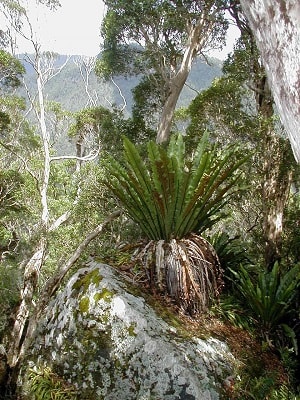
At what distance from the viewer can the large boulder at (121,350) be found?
9.43 ft

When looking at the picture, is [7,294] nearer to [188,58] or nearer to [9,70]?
[188,58]

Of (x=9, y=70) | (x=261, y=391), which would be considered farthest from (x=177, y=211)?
(x=9, y=70)

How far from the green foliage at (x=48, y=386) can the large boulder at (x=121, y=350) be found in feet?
0.17

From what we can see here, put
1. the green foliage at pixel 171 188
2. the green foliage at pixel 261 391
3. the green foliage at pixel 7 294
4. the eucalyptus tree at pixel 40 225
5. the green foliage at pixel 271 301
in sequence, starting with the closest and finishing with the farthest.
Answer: the green foliage at pixel 261 391 < the green foliage at pixel 171 188 < the green foliage at pixel 271 301 < the eucalyptus tree at pixel 40 225 < the green foliage at pixel 7 294

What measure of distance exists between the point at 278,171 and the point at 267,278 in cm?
355

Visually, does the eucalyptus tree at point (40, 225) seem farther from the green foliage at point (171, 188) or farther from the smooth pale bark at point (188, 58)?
the smooth pale bark at point (188, 58)

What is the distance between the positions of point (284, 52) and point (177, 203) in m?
2.59

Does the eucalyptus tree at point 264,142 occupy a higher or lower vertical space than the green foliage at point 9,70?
lower

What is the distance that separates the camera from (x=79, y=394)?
2961 millimetres

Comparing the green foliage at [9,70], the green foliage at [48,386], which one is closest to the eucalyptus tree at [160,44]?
the green foliage at [9,70]

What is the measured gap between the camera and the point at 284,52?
1090mm

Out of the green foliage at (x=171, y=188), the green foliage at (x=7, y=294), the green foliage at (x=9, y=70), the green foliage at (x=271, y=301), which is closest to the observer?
the green foliage at (x=171, y=188)

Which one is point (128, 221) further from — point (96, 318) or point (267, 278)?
point (96, 318)

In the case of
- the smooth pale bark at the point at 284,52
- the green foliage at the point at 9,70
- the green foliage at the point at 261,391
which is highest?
the green foliage at the point at 9,70
